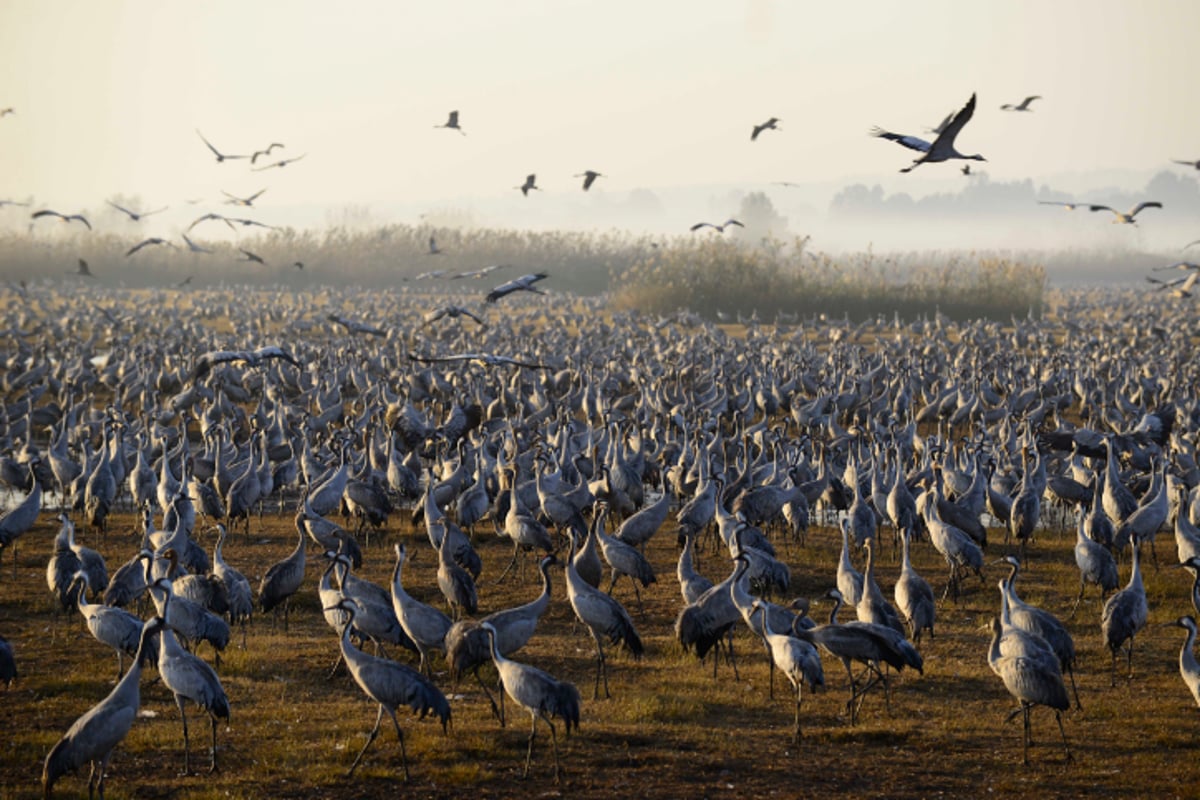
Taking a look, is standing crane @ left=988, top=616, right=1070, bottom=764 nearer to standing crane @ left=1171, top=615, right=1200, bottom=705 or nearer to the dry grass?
the dry grass

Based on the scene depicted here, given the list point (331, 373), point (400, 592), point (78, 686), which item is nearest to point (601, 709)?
point (400, 592)

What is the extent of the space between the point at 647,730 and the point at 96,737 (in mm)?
3751

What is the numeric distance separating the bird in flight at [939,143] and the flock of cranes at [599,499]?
3.65 meters

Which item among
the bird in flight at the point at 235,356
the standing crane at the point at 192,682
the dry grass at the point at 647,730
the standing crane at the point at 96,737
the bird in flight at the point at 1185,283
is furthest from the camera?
the bird in flight at the point at 1185,283

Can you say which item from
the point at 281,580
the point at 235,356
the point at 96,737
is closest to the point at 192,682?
the point at 96,737

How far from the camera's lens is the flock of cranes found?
9.48m

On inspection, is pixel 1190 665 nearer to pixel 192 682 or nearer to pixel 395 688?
pixel 395 688

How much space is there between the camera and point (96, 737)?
7.34m

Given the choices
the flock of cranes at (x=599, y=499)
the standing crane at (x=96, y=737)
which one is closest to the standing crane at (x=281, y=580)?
the flock of cranes at (x=599, y=499)

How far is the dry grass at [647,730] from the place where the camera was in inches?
316

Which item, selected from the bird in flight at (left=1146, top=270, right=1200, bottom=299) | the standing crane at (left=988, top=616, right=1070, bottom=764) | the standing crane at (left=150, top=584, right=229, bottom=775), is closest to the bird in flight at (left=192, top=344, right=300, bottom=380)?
the standing crane at (left=150, top=584, right=229, bottom=775)

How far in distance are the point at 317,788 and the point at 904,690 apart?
4.85m

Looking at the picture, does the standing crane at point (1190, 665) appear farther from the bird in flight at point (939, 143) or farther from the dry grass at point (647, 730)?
the bird in flight at point (939, 143)

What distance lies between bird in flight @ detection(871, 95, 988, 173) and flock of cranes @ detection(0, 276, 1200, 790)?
3654 mm
